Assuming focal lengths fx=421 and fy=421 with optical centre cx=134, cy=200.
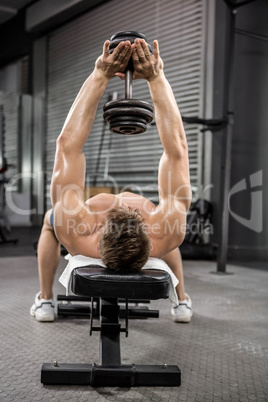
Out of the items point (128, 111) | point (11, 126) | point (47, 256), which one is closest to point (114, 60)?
point (128, 111)

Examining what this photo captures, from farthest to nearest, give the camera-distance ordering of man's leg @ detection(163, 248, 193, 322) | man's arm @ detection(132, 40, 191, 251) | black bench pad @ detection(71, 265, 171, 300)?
man's leg @ detection(163, 248, 193, 322) → man's arm @ detection(132, 40, 191, 251) → black bench pad @ detection(71, 265, 171, 300)

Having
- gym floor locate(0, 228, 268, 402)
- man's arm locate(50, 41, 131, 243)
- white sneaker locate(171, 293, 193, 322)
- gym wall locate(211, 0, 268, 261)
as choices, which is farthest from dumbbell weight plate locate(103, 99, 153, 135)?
gym wall locate(211, 0, 268, 261)

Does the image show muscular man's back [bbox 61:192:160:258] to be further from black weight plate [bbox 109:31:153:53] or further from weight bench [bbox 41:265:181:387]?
black weight plate [bbox 109:31:153:53]

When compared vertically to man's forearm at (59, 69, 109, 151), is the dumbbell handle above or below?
above

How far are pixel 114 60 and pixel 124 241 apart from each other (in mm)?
603

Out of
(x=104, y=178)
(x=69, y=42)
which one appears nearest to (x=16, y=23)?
(x=69, y=42)

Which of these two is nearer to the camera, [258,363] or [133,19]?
[258,363]

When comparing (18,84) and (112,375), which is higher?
(18,84)

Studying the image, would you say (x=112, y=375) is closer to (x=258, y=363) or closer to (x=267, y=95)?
(x=258, y=363)

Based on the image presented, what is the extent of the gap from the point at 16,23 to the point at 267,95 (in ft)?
18.2

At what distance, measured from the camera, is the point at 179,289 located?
2.19 metres

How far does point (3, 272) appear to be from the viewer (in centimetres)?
345

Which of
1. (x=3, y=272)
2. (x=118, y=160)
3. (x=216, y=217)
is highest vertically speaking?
(x=118, y=160)

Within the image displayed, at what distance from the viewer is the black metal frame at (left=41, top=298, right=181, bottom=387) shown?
1.42 metres
